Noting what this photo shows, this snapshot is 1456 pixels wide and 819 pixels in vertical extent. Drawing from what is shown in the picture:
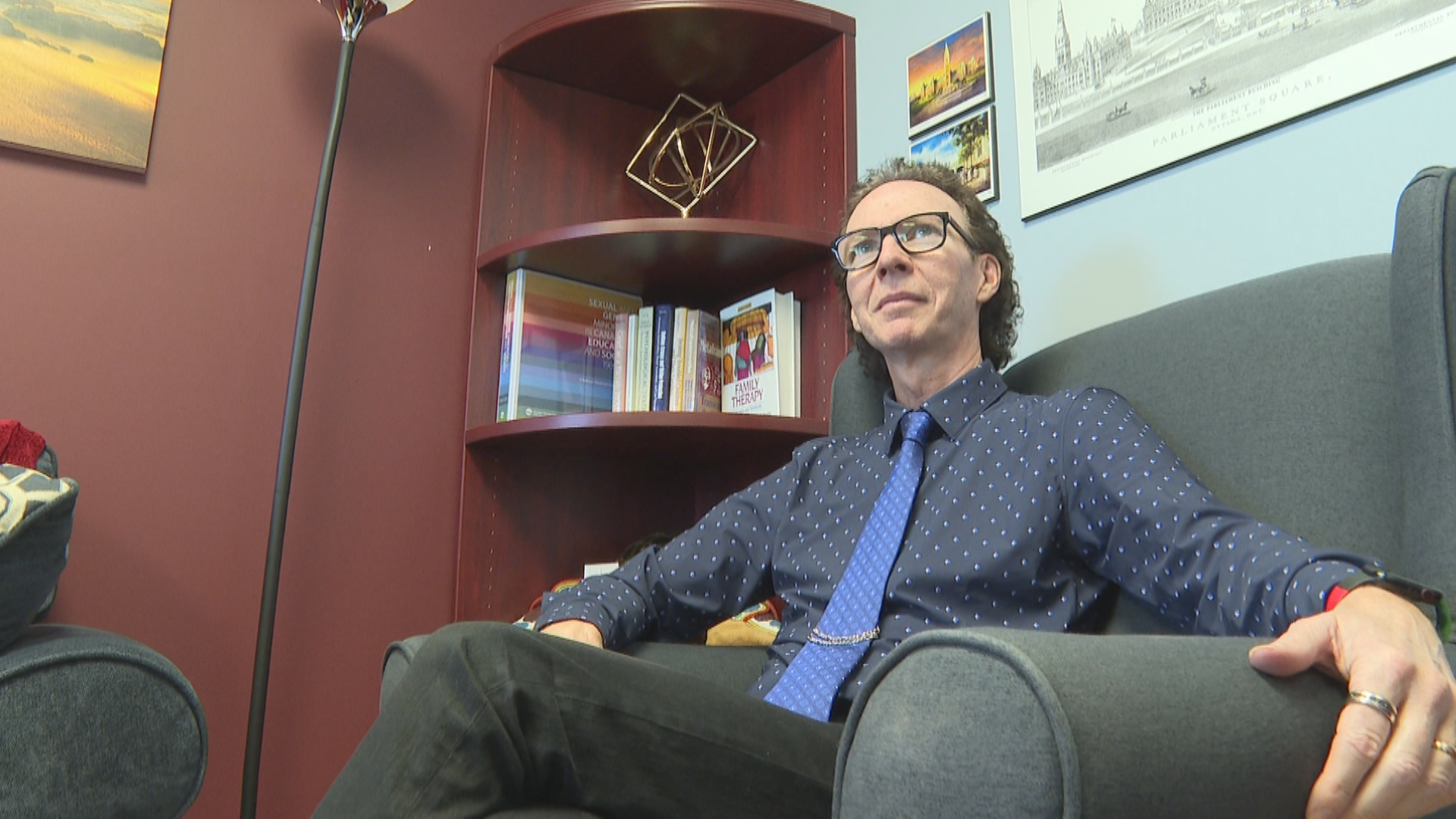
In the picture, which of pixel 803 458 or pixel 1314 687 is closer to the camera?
pixel 1314 687

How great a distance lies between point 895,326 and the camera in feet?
4.31

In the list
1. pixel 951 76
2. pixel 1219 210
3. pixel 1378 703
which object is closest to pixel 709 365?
pixel 951 76

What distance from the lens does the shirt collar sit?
1.23m

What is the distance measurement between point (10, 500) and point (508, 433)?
0.86 metres

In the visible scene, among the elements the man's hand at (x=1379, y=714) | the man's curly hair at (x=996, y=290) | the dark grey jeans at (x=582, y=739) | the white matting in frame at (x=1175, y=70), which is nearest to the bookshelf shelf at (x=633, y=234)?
the man's curly hair at (x=996, y=290)

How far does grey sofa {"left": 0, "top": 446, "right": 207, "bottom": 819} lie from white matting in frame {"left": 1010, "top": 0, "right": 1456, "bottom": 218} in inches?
53.1

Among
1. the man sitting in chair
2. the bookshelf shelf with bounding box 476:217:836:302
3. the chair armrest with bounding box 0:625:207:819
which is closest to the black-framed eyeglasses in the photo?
the man sitting in chair

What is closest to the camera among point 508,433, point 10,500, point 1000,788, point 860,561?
point 1000,788

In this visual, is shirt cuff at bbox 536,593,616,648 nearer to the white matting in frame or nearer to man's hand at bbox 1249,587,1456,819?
man's hand at bbox 1249,587,1456,819

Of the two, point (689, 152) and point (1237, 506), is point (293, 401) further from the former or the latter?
point (1237, 506)

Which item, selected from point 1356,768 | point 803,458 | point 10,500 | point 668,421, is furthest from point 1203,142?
point 10,500

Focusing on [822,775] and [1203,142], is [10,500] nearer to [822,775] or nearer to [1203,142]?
[822,775]

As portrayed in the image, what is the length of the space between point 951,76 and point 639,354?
772 mm

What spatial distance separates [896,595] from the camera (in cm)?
111
